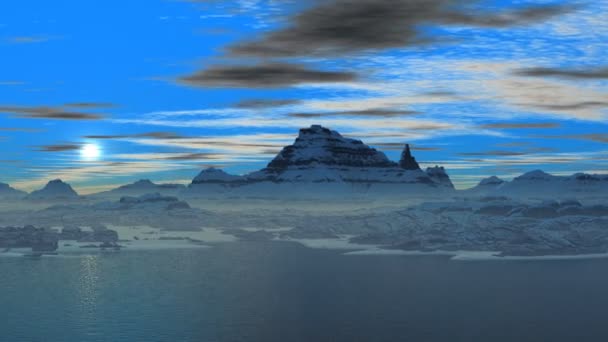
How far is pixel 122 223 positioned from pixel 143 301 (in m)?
67.8

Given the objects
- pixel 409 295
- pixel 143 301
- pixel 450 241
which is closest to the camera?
pixel 143 301

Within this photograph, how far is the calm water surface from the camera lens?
24672 millimetres

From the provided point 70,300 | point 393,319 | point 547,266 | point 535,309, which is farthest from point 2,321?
point 547,266

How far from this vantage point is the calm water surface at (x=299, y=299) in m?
24.7

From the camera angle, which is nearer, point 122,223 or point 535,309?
point 535,309

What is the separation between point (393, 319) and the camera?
27047 millimetres

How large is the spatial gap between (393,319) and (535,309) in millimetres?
6336

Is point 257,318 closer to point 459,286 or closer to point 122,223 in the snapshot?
point 459,286

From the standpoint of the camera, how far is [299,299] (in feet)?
105

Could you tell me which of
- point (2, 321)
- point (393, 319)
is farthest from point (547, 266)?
point (2, 321)

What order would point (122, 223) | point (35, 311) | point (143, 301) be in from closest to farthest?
point (35, 311), point (143, 301), point (122, 223)

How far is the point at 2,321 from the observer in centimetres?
2641

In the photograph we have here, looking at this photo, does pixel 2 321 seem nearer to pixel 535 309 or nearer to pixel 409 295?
pixel 409 295

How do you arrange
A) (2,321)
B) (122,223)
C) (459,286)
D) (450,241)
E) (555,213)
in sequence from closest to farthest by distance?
(2,321) → (459,286) → (450,241) → (555,213) → (122,223)
